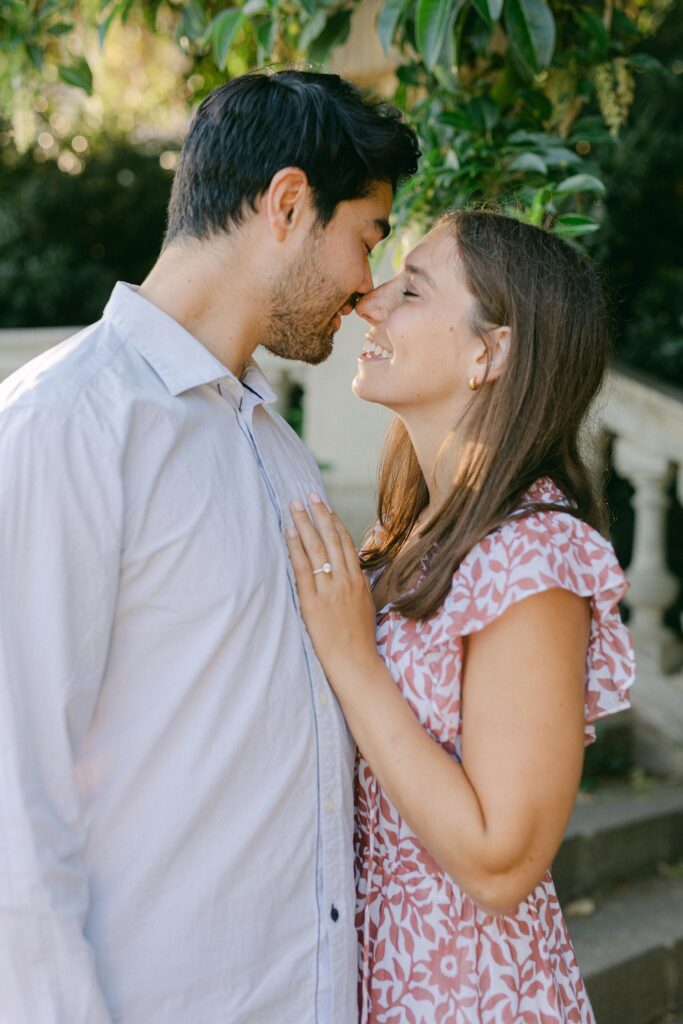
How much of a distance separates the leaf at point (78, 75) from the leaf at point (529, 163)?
1165mm

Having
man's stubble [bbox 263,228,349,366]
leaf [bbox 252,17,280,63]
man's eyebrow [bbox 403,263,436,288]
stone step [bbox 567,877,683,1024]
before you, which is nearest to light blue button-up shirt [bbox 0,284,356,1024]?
man's stubble [bbox 263,228,349,366]

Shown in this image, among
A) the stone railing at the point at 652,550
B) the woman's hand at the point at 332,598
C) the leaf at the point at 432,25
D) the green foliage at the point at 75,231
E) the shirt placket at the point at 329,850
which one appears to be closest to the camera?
the shirt placket at the point at 329,850

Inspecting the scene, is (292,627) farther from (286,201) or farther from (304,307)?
(286,201)

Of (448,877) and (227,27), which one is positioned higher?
(227,27)

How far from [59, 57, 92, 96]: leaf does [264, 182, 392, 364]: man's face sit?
137 cm

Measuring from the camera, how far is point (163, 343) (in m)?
1.67

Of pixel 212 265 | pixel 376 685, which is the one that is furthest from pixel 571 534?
pixel 212 265

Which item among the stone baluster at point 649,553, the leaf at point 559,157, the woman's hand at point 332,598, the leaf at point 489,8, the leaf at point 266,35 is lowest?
the stone baluster at point 649,553

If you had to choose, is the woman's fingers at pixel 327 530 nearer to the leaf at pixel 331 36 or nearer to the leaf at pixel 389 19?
the leaf at pixel 389 19

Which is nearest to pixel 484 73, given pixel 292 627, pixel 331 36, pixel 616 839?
pixel 331 36

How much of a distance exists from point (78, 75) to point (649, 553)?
282cm

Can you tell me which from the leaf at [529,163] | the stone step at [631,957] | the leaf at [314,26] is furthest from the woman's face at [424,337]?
the stone step at [631,957]

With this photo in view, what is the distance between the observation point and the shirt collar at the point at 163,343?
1.65 metres

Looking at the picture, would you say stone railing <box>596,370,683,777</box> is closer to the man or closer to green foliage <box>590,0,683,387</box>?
green foliage <box>590,0,683,387</box>
